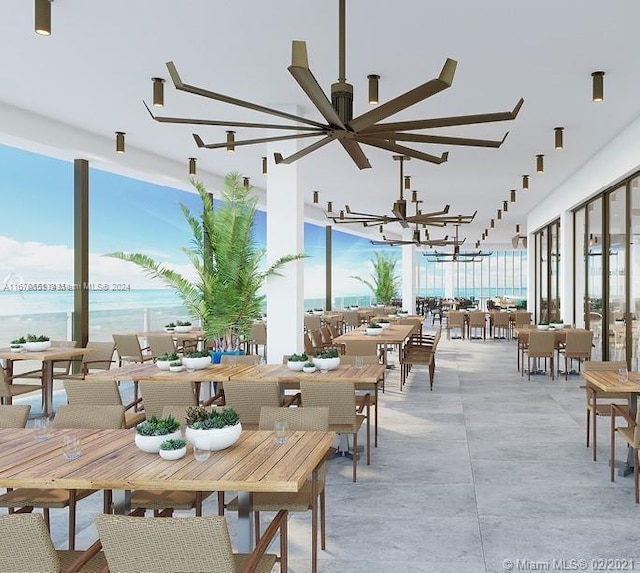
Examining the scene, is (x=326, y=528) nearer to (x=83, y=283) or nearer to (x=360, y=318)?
(x=83, y=283)

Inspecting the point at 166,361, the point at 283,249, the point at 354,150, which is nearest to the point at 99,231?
the point at 283,249

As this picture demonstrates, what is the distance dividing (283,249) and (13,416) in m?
3.46

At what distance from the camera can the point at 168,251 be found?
27.6 metres

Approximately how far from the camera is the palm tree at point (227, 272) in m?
6.21

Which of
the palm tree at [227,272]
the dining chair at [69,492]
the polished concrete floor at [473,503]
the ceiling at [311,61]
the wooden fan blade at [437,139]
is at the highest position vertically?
the ceiling at [311,61]

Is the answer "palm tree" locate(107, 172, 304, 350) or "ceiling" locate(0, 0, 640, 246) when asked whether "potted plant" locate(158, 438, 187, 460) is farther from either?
"palm tree" locate(107, 172, 304, 350)

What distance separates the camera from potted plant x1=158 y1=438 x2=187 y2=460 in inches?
98.8

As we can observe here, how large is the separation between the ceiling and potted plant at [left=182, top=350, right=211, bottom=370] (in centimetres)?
219

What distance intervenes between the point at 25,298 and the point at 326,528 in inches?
1344

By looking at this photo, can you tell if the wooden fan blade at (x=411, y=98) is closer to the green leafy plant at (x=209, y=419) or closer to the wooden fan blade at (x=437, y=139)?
the wooden fan blade at (x=437, y=139)

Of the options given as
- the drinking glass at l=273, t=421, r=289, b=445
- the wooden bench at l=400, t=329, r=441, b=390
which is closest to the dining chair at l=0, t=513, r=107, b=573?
the drinking glass at l=273, t=421, r=289, b=445

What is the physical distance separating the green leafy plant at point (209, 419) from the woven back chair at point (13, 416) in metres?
1.13

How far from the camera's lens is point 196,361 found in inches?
201

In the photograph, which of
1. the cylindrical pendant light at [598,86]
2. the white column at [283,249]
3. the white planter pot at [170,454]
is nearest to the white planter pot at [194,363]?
the white column at [283,249]
